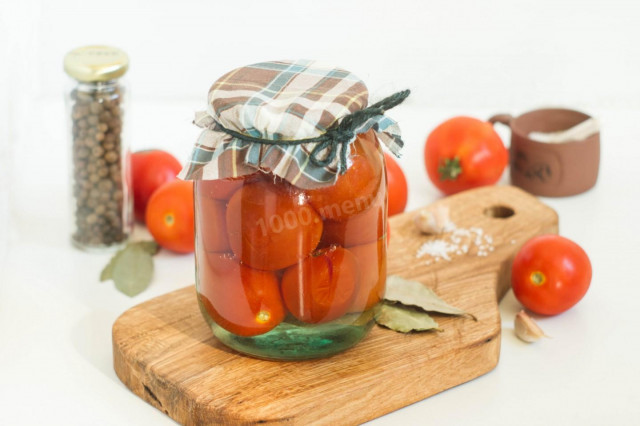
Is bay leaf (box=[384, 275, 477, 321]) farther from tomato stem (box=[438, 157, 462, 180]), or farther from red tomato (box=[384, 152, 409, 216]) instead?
tomato stem (box=[438, 157, 462, 180])

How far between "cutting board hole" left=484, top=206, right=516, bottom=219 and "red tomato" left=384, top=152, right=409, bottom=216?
0.14 m

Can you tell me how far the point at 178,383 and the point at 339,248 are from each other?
25 cm

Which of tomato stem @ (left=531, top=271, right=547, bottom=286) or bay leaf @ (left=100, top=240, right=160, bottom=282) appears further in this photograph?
bay leaf @ (left=100, top=240, right=160, bottom=282)

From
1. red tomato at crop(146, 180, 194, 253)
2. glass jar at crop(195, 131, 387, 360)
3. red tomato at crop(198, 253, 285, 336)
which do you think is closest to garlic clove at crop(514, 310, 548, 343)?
glass jar at crop(195, 131, 387, 360)

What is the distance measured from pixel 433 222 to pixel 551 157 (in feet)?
1.05

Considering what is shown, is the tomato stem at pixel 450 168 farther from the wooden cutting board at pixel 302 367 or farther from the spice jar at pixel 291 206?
the spice jar at pixel 291 206

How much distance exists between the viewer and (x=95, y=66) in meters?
1.43

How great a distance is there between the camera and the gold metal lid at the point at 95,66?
4.68 feet

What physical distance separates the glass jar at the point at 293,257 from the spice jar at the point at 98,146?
0.38 m

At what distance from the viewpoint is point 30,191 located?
1789 mm

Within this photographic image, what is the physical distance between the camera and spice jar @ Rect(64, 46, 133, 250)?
1.45m

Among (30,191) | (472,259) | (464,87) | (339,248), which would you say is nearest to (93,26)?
(30,191)

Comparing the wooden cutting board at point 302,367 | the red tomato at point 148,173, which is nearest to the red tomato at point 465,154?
the wooden cutting board at point 302,367

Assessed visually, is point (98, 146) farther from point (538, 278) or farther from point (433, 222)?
point (538, 278)
